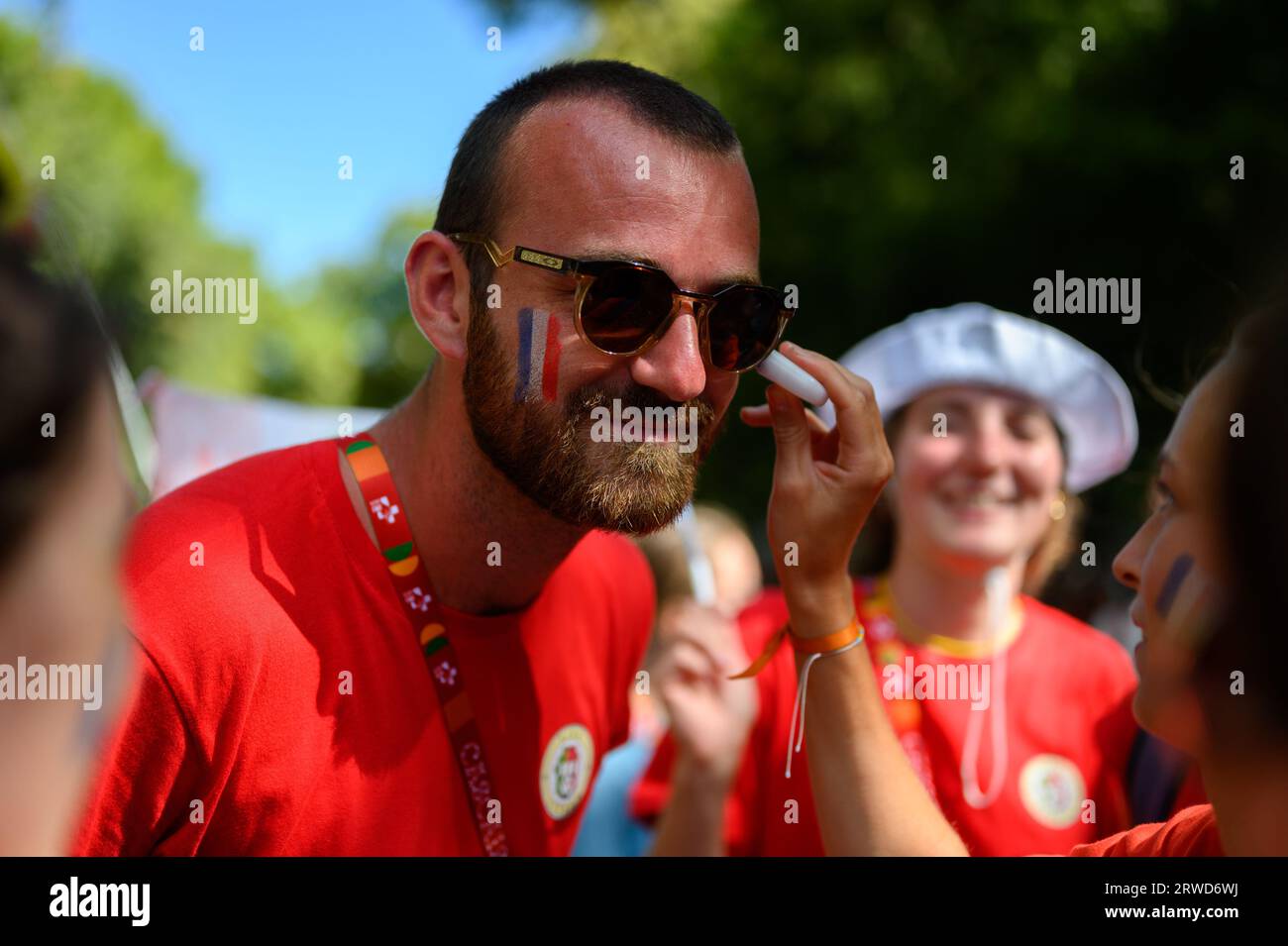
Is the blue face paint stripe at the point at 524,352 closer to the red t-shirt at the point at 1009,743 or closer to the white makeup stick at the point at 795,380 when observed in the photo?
the white makeup stick at the point at 795,380

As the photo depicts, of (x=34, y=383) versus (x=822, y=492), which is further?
(x=822, y=492)

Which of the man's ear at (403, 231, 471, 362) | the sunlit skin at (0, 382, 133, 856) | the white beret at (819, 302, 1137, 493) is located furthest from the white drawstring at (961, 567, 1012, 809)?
the sunlit skin at (0, 382, 133, 856)

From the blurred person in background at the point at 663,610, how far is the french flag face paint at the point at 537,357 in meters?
0.63

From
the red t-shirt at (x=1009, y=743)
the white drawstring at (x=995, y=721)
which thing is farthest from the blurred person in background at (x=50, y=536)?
the white drawstring at (x=995, y=721)

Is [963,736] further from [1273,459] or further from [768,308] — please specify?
[1273,459]

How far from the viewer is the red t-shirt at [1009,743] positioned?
2729 millimetres

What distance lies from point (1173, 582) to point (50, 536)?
1.55 m

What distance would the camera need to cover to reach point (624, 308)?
199cm

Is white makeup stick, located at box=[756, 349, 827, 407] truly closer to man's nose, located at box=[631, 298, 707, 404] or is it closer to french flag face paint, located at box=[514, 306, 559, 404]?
man's nose, located at box=[631, 298, 707, 404]

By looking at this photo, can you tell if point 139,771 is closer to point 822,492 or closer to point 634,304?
point 634,304

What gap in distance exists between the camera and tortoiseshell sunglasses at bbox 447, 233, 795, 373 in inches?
77.9

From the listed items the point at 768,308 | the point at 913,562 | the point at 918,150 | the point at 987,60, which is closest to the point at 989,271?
the point at 918,150

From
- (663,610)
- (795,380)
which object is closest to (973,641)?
(663,610)
